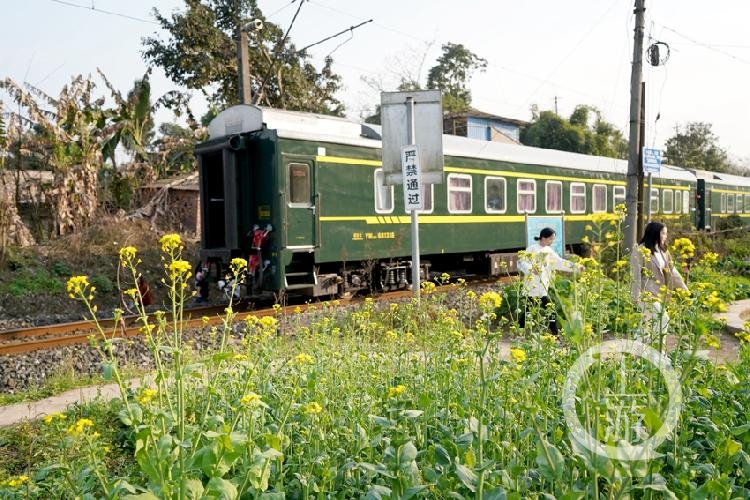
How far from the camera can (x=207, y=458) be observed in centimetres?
239

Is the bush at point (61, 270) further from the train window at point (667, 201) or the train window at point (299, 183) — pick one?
the train window at point (667, 201)

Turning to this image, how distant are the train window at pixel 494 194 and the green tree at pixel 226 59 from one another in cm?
1142

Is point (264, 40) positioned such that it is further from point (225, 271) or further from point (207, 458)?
point (207, 458)

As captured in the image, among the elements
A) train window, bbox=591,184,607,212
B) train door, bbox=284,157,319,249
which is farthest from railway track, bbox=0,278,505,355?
train window, bbox=591,184,607,212

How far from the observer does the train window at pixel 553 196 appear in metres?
16.9

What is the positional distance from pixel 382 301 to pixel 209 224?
3.56 m

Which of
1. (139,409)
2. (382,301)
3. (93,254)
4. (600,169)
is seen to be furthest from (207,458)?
(600,169)

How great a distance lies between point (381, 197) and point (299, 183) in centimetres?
186

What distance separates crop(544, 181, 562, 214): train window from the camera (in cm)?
1688

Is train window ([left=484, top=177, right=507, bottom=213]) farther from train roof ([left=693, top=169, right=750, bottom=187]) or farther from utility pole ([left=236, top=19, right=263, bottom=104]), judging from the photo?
train roof ([left=693, top=169, right=750, bottom=187])

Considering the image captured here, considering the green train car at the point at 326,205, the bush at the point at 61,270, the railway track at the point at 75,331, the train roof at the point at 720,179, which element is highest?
the train roof at the point at 720,179
